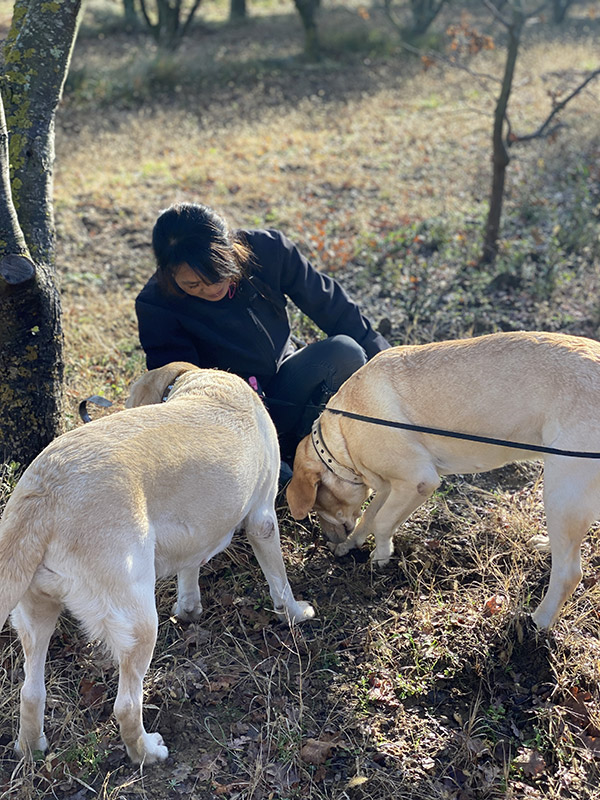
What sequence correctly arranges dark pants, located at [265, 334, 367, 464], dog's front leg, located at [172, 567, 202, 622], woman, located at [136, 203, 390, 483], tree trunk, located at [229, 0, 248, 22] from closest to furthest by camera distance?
dog's front leg, located at [172, 567, 202, 622] < woman, located at [136, 203, 390, 483] < dark pants, located at [265, 334, 367, 464] < tree trunk, located at [229, 0, 248, 22]

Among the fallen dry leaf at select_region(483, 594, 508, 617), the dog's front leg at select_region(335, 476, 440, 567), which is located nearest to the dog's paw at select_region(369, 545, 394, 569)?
the dog's front leg at select_region(335, 476, 440, 567)

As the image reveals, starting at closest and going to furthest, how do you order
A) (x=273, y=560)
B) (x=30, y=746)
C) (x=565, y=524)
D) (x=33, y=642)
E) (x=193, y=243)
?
(x=33, y=642)
(x=30, y=746)
(x=565, y=524)
(x=273, y=560)
(x=193, y=243)

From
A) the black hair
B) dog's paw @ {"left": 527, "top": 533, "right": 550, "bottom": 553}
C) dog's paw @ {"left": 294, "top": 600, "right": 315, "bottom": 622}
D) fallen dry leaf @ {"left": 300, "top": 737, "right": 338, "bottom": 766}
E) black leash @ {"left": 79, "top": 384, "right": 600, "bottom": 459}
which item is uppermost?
the black hair

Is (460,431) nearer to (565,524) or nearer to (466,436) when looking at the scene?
(466,436)

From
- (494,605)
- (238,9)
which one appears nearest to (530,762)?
(494,605)

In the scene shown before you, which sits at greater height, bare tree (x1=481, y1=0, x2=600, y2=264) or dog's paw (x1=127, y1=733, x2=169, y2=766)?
bare tree (x1=481, y1=0, x2=600, y2=264)

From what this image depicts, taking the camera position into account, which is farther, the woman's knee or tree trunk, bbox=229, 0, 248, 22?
tree trunk, bbox=229, 0, 248, 22

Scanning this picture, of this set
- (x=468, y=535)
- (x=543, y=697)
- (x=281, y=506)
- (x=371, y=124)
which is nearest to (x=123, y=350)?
(x=281, y=506)

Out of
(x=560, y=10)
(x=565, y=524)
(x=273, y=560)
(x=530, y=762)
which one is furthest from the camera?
(x=560, y=10)

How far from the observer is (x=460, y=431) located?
10.8ft

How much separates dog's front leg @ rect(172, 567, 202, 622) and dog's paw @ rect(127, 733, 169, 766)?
2.24 feet

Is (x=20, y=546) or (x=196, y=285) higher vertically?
(x=196, y=285)

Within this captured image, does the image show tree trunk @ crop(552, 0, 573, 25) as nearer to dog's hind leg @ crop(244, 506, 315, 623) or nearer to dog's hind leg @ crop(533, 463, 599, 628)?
dog's hind leg @ crop(533, 463, 599, 628)

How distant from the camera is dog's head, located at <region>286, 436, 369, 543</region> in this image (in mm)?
3689
